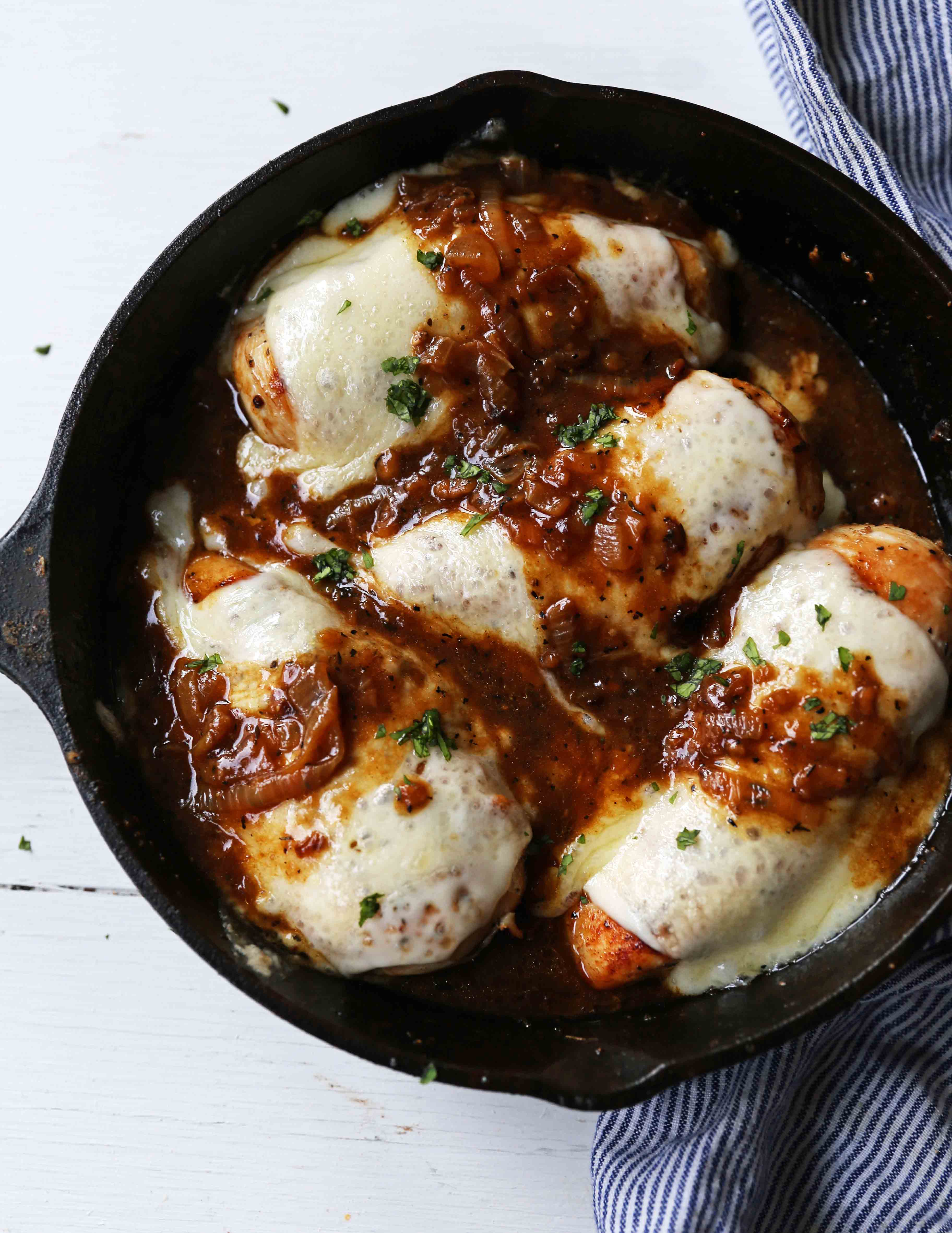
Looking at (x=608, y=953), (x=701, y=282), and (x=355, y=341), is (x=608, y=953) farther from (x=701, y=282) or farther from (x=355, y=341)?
(x=701, y=282)

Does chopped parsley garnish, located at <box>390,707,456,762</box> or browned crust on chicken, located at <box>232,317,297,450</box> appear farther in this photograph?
browned crust on chicken, located at <box>232,317,297,450</box>

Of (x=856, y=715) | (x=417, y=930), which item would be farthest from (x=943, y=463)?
(x=417, y=930)

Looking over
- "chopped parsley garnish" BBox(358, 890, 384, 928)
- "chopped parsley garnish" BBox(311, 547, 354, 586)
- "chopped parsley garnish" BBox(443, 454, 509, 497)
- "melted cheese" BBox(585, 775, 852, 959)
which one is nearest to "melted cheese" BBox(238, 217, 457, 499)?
"chopped parsley garnish" BBox(443, 454, 509, 497)

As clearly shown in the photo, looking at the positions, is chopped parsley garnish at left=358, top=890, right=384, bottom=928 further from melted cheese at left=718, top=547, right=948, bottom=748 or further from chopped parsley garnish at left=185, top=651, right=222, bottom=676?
melted cheese at left=718, top=547, right=948, bottom=748

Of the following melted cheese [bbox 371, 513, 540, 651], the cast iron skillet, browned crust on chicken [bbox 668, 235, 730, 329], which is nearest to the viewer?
the cast iron skillet

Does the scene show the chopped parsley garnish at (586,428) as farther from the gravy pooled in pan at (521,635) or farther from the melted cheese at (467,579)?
the melted cheese at (467,579)

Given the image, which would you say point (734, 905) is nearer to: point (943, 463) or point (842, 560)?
point (842, 560)
